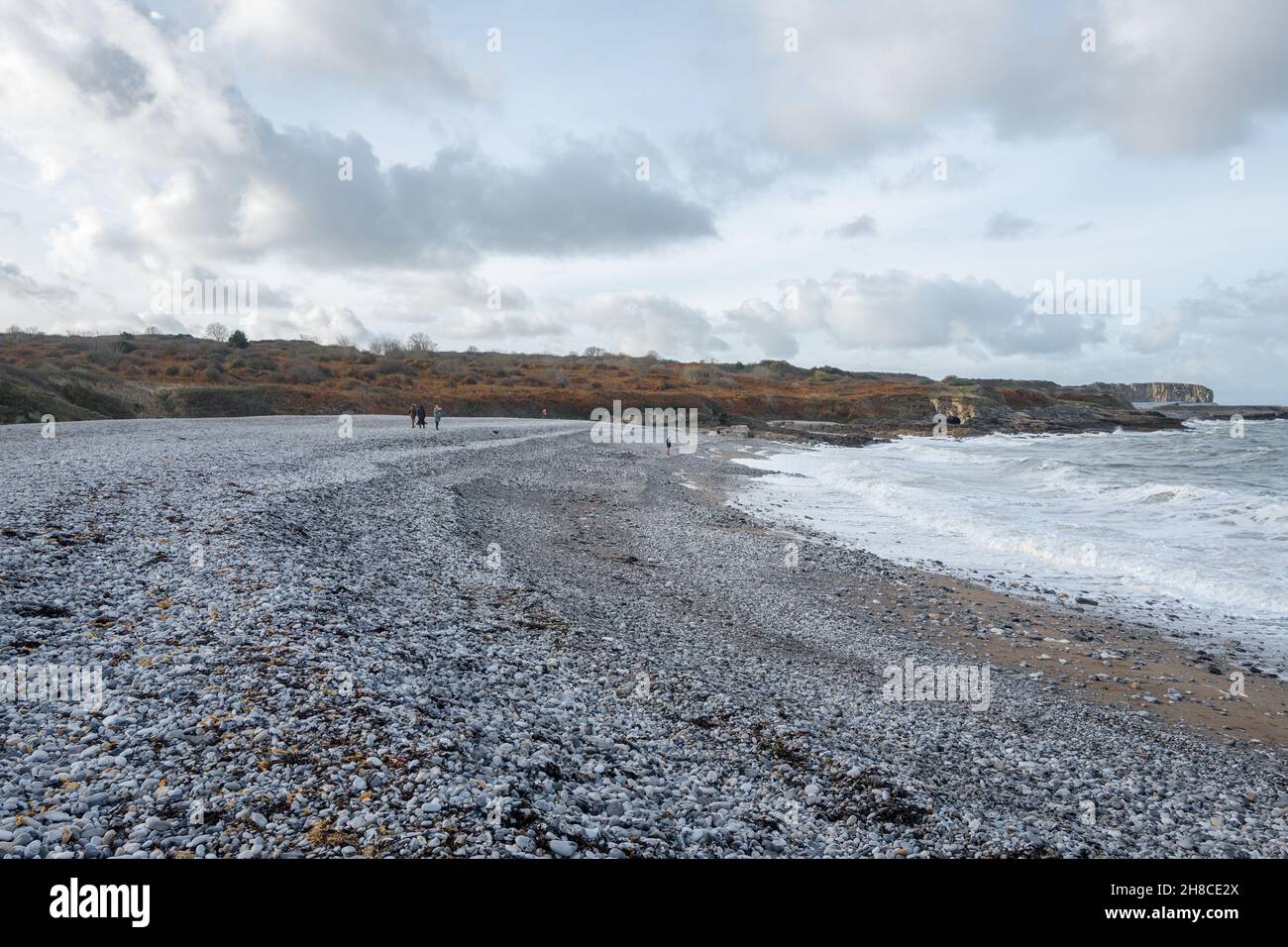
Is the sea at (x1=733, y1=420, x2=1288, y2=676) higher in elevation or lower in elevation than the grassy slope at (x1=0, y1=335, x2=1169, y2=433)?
lower

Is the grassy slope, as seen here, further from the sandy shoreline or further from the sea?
the sea

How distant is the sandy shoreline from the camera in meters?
5.66

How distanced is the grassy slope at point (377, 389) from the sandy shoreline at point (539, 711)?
38107 millimetres

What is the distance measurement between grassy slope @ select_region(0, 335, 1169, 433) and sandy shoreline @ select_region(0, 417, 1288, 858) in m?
38.1

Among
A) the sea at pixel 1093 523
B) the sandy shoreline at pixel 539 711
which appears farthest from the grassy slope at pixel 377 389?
the sea at pixel 1093 523

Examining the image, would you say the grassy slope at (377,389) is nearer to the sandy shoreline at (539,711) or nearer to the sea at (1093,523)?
the sandy shoreline at (539,711)

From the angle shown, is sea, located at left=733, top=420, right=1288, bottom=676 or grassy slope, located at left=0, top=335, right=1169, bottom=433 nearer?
sea, located at left=733, top=420, right=1288, bottom=676

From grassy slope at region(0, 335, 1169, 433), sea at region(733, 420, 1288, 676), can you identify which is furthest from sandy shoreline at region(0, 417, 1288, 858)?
grassy slope at region(0, 335, 1169, 433)

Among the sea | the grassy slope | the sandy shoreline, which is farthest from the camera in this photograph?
the grassy slope

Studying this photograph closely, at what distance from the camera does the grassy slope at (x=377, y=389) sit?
160 ft

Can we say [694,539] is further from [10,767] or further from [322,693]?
[10,767]

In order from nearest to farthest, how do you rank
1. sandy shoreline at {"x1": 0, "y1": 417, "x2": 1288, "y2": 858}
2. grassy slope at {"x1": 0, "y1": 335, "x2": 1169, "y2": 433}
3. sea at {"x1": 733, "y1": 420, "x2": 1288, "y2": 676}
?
sandy shoreline at {"x1": 0, "y1": 417, "x2": 1288, "y2": 858} → sea at {"x1": 733, "y1": 420, "x2": 1288, "y2": 676} → grassy slope at {"x1": 0, "y1": 335, "x2": 1169, "y2": 433}
